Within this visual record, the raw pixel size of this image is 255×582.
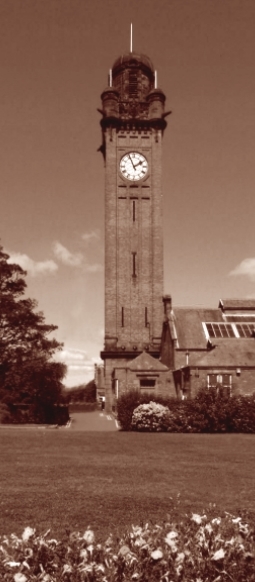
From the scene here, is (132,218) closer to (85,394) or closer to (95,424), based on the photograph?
(95,424)

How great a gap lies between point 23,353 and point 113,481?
82.7ft

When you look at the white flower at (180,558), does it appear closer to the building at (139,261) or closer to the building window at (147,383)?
the building at (139,261)

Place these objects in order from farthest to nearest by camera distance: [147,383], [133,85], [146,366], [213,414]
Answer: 1. [133,85]
2. [147,383]
3. [146,366]
4. [213,414]

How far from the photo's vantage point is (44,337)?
125ft

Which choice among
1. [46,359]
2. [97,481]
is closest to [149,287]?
[46,359]

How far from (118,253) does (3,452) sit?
113 feet

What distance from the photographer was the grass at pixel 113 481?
29.8ft

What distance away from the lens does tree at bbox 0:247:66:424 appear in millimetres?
34219

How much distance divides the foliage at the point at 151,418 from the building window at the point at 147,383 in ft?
43.0

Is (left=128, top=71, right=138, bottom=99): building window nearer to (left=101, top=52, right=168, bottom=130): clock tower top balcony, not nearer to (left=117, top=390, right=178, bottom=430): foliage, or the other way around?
(left=101, top=52, right=168, bottom=130): clock tower top balcony

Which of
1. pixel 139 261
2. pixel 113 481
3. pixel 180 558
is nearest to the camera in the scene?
pixel 180 558

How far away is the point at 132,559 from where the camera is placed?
15.4 ft

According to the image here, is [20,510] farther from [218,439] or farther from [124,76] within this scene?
[124,76]

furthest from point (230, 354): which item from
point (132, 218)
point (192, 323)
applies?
point (132, 218)
